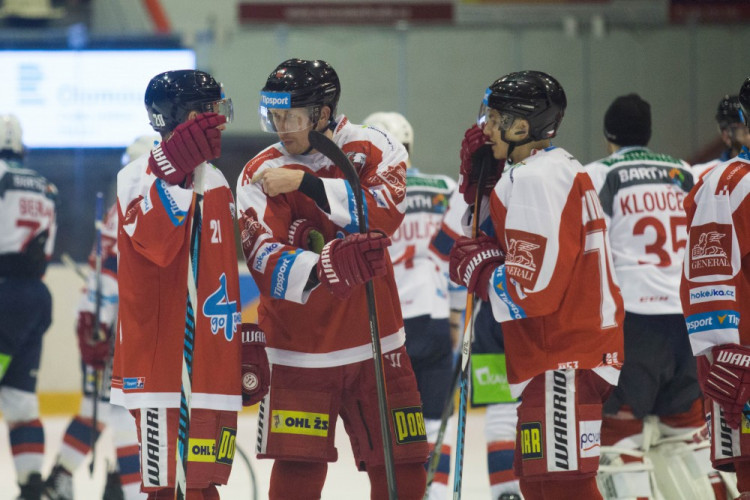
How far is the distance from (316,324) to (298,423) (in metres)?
0.24

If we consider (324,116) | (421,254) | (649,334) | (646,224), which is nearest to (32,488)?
(421,254)

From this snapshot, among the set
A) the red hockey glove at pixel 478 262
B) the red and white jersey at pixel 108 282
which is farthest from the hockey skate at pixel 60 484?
the red hockey glove at pixel 478 262

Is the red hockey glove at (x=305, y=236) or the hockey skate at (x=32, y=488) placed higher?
the red hockey glove at (x=305, y=236)

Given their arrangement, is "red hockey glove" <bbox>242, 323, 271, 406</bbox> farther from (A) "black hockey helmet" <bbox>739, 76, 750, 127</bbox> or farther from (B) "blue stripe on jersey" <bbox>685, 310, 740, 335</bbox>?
(A) "black hockey helmet" <bbox>739, 76, 750, 127</bbox>

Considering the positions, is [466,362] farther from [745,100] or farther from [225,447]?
[745,100]

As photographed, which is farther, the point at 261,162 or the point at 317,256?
the point at 261,162

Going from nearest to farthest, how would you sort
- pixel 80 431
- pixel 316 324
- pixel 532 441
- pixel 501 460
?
pixel 532 441 < pixel 316 324 < pixel 501 460 < pixel 80 431

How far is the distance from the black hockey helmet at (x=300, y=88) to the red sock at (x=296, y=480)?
0.81 metres

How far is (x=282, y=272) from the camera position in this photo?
249 cm

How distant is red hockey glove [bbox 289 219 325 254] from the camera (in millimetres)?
2604

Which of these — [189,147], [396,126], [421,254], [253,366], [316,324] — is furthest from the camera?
[396,126]

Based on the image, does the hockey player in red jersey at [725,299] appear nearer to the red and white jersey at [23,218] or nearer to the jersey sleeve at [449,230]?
the jersey sleeve at [449,230]

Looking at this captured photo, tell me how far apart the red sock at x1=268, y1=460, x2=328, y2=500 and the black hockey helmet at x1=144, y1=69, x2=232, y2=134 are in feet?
2.74

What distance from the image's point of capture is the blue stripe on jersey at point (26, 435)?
4.18 metres
